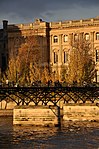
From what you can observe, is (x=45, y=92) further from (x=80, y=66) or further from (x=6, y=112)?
(x=80, y=66)

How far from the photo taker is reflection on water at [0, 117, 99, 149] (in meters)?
46.3

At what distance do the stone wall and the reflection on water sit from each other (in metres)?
3.45

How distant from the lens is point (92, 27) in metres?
109

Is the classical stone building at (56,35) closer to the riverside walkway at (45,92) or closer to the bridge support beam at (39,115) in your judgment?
the riverside walkway at (45,92)

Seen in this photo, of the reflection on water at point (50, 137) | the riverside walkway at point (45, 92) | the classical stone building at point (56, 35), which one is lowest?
the reflection on water at point (50, 137)

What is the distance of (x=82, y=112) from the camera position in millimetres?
62906

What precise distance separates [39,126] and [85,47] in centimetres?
3812

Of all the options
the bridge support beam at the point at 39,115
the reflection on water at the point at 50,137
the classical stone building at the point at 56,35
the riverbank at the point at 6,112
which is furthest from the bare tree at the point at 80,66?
the reflection on water at the point at 50,137

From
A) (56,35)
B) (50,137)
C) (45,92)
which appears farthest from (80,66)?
(50,137)

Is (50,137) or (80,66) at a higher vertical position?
(80,66)

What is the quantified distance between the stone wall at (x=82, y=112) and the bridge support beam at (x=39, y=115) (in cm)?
477

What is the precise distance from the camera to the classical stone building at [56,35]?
108938 millimetres

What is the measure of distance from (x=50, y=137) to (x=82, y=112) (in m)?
13.0

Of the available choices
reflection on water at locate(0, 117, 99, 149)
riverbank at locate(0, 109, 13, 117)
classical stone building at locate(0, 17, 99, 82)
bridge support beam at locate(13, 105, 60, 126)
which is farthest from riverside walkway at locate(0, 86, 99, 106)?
classical stone building at locate(0, 17, 99, 82)
